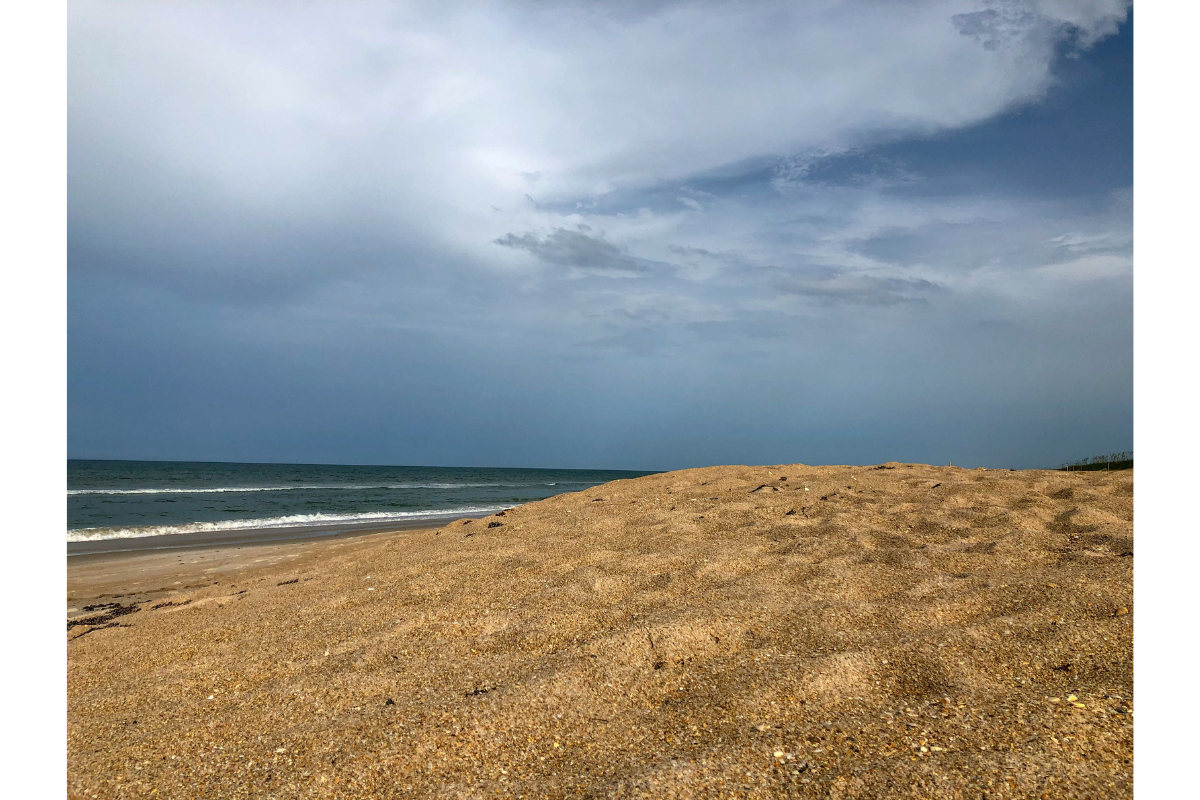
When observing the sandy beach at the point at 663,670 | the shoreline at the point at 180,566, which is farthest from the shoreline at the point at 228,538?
the sandy beach at the point at 663,670

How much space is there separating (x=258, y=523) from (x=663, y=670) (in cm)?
1874


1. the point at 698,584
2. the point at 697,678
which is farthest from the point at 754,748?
the point at 698,584

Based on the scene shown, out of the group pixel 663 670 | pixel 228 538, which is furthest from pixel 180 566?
pixel 663 670

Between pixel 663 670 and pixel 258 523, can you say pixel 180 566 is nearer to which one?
pixel 258 523

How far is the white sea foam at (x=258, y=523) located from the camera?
15516mm

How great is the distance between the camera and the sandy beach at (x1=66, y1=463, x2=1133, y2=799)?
2.56m

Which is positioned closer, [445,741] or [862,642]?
[445,741]

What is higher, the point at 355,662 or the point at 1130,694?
the point at 1130,694

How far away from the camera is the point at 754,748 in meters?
2.66

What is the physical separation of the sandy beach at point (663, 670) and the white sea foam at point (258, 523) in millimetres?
11175

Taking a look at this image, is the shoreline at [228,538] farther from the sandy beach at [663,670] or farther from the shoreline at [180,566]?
the sandy beach at [663,670]

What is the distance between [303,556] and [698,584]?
880 centimetres

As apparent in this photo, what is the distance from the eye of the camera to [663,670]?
345 cm
